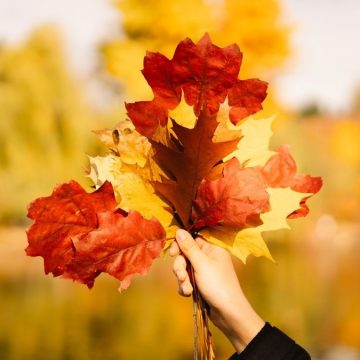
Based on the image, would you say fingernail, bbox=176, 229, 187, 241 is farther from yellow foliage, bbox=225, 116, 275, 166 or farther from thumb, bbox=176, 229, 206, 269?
yellow foliage, bbox=225, 116, 275, 166

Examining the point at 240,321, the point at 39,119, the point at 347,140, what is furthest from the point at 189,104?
the point at 347,140

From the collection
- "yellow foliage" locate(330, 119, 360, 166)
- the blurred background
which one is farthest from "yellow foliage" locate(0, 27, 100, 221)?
"yellow foliage" locate(330, 119, 360, 166)

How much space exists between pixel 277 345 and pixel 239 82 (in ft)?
1.07

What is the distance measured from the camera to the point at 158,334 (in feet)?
17.5

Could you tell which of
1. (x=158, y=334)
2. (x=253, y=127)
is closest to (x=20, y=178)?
(x=158, y=334)

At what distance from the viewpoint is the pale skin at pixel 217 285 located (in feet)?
2.87

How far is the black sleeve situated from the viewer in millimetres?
894

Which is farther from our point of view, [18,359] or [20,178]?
[20,178]

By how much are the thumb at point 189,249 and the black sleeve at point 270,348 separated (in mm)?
121

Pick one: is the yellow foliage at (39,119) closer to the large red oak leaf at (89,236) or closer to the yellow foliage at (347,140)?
the large red oak leaf at (89,236)

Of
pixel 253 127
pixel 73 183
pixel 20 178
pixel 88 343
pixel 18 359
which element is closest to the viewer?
pixel 73 183

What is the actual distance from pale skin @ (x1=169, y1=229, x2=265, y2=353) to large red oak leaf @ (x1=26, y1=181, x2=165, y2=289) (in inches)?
1.3

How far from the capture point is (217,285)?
876 millimetres

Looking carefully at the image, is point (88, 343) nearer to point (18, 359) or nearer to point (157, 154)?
point (18, 359)
